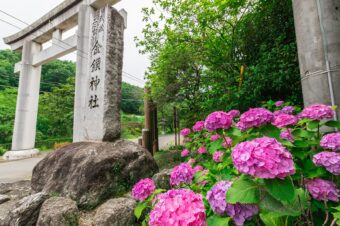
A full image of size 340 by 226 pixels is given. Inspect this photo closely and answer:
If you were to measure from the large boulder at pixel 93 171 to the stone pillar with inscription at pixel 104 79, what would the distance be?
0.52m

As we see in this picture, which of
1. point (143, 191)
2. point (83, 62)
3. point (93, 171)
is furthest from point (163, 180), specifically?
point (83, 62)

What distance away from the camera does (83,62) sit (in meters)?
7.10

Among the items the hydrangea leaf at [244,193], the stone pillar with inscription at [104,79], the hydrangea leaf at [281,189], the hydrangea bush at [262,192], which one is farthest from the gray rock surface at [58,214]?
the hydrangea leaf at [281,189]

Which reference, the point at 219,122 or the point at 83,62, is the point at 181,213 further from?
the point at 83,62

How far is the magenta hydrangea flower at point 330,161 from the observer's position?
1126mm

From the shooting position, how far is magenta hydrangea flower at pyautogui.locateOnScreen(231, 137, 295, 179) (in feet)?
2.61

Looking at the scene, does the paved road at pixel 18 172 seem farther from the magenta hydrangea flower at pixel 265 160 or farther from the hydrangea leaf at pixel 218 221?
the magenta hydrangea flower at pixel 265 160

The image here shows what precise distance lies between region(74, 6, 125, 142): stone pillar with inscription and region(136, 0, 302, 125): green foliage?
1994 millimetres

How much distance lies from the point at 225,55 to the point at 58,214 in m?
4.90

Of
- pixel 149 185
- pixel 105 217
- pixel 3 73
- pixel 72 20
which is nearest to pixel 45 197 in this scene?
pixel 105 217

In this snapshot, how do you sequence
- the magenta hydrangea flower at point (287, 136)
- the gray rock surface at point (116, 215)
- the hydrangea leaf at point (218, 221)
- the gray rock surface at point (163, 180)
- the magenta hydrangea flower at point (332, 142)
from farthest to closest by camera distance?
the gray rock surface at point (163, 180) → the gray rock surface at point (116, 215) → the magenta hydrangea flower at point (287, 136) → the magenta hydrangea flower at point (332, 142) → the hydrangea leaf at point (218, 221)

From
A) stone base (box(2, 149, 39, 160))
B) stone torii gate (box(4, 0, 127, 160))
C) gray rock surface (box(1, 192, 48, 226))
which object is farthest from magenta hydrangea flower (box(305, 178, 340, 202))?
stone base (box(2, 149, 39, 160))

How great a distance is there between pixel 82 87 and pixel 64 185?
4299 mm

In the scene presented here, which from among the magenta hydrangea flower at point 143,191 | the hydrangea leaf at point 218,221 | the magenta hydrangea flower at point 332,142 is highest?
the magenta hydrangea flower at point 332,142
